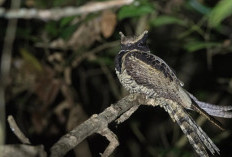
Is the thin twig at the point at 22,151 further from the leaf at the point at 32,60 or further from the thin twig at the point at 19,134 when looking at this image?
the leaf at the point at 32,60

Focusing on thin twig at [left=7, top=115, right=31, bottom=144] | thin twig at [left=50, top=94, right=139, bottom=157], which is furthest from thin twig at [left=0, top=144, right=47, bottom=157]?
thin twig at [left=7, top=115, right=31, bottom=144]

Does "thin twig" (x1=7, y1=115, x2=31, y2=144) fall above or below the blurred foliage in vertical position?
above

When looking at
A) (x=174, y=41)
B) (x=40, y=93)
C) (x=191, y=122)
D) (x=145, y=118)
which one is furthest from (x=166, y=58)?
A: (x=191, y=122)

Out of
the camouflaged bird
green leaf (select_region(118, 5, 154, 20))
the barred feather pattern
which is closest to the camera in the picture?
the barred feather pattern

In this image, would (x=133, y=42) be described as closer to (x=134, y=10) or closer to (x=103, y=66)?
(x=134, y=10)

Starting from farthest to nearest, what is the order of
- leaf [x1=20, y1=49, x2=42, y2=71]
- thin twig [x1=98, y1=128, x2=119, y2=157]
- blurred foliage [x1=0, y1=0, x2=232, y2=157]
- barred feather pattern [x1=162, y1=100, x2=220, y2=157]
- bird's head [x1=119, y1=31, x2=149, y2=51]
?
1. leaf [x1=20, y1=49, x2=42, y2=71]
2. blurred foliage [x1=0, y1=0, x2=232, y2=157]
3. bird's head [x1=119, y1=31, x2=149, y2=51]
4. barred feather pattern [x1=162, y1=100, x2=220, y2=157]
5. thin twig [x1=98, y1=128, x2=119, y2=157]

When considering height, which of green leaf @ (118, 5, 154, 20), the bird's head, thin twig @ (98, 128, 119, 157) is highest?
green leaf @ (118, 5, 154, 20)

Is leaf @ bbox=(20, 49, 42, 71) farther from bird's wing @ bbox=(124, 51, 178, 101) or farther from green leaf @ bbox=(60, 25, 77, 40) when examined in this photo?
bird's wing @ bbox=(124, 51, 178, 101)

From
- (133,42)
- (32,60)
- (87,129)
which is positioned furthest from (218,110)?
(32,60)
